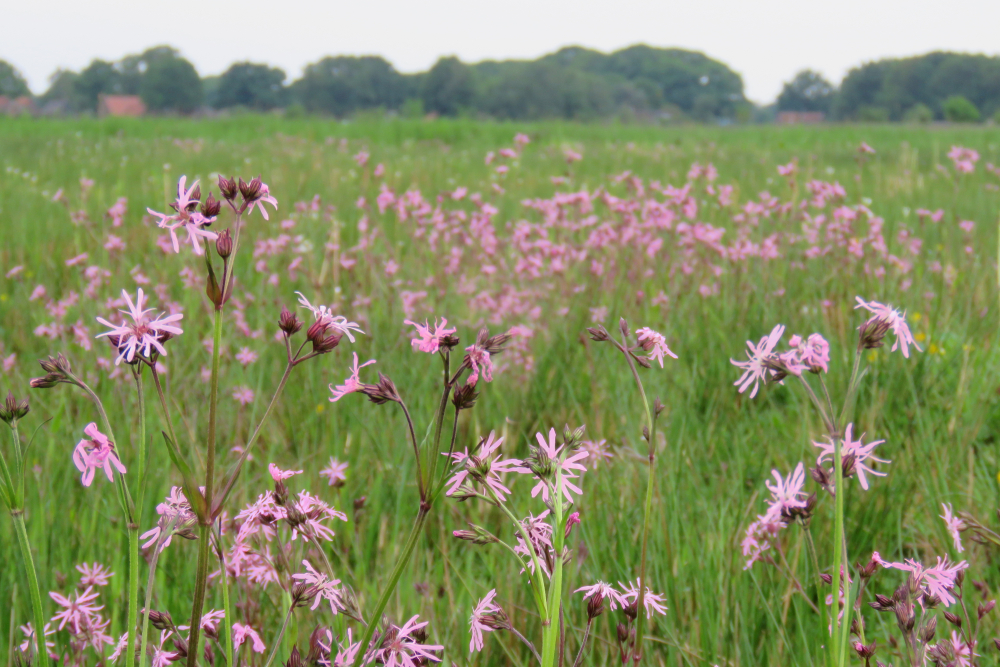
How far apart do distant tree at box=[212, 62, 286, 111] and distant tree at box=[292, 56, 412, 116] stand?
11.0ft

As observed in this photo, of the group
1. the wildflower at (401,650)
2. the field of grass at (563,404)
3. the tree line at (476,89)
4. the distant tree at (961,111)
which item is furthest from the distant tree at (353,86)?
the wildflower at (401,650)

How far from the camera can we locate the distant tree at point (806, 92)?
97062 millimetres

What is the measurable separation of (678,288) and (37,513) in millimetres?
2514

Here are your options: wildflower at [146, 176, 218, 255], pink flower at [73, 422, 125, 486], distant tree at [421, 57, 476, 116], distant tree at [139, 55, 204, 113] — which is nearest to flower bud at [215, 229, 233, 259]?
wildflower at [146, 176, 218, 255]

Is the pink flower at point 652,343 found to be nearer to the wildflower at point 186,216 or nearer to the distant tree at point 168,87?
the wildflower at point 186,216

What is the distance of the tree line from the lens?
65250mm

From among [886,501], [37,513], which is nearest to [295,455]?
[37,513]

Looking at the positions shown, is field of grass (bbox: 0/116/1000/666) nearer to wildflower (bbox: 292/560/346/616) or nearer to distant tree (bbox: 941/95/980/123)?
wildflower (bbox: 292/560/346/616)

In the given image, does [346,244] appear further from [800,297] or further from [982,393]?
[982,393]

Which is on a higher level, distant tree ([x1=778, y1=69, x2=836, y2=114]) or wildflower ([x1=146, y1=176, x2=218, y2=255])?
distant tree ([x1=778, y1=69, x2=836, y2=114])

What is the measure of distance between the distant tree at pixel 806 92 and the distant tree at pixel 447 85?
5326cm

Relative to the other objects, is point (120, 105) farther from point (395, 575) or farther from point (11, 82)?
point (395, 575)

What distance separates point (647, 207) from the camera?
3705 millimetres

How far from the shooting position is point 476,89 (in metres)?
66.6
